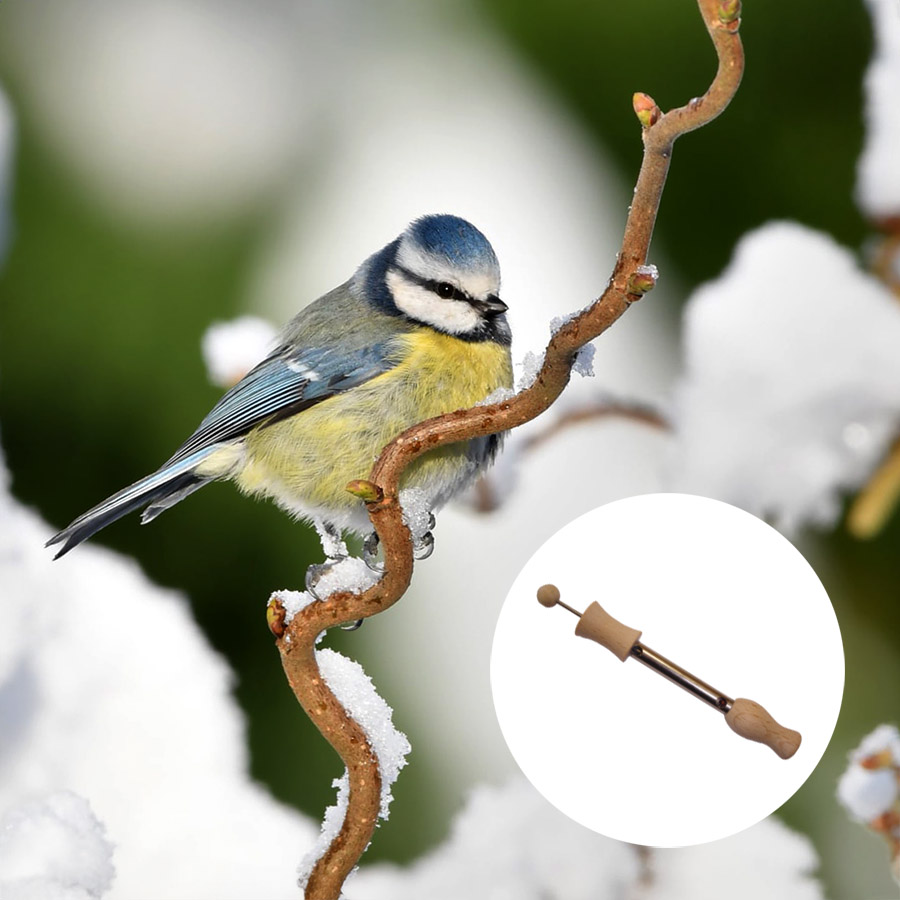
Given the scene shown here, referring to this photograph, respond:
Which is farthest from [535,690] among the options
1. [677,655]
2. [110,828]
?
[110,828]

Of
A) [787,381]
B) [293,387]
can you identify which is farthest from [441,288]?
[787,381]

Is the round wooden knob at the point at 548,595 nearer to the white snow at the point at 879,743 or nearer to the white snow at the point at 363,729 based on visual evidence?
the white snow at the point at 363,729

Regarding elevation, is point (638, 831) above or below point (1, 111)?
below

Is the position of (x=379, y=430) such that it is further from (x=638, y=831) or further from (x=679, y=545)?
(x=638, y=831)

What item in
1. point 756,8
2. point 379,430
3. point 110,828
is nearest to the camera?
point 379,430

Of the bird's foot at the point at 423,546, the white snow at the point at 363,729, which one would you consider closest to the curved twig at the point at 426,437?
the white snow at the point at 363,729

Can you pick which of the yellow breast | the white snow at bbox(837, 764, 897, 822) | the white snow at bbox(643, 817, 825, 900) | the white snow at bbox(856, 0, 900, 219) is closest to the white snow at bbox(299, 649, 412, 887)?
the yellow breast
